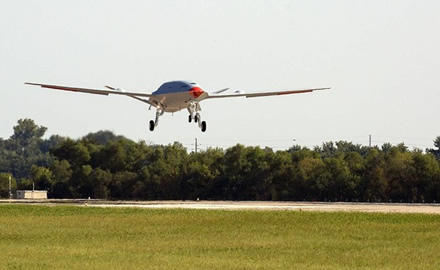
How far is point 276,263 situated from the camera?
4641cm

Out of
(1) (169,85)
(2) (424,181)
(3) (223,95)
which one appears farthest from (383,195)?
(1) (169,85)

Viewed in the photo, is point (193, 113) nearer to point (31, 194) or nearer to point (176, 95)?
point (176, 95)

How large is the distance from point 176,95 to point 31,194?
6623 centimetres

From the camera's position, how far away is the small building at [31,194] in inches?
5783

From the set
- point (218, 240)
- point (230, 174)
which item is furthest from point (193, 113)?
point (230, 174)

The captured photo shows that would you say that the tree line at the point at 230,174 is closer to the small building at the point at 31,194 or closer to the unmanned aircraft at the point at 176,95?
the small building at the point at 31,194

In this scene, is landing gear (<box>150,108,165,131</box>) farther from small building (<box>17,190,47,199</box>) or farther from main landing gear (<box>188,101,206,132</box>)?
small building (<box>17,190,47,199</box>)

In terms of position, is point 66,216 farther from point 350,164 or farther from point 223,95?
point 350,164

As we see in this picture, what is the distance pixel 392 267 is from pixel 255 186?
10526 cm

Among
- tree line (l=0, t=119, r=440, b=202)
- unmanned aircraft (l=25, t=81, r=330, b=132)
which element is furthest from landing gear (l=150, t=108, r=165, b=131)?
tree line (l=0, t=119, r=440, b=202)

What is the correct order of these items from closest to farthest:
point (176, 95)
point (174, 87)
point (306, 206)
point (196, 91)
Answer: point (196, 91)
point (176, 95)
point (174, 87)
point (306, 206)

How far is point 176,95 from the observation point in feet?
289

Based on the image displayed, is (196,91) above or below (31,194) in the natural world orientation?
above

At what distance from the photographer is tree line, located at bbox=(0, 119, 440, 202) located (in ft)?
447
